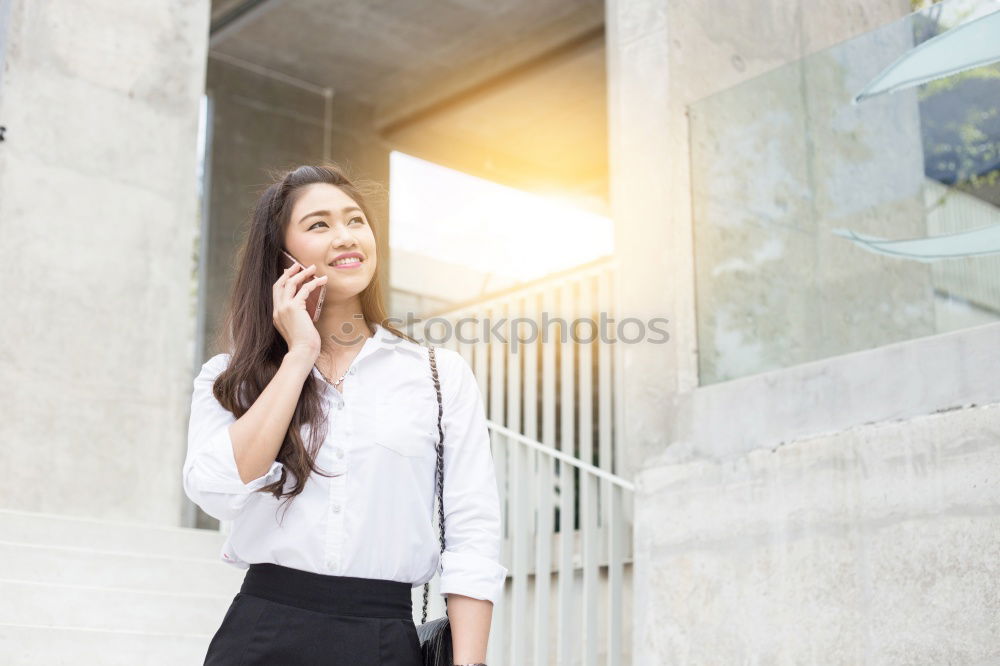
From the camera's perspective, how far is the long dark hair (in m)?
1.79

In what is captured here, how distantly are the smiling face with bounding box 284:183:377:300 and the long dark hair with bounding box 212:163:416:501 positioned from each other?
1.1 inches

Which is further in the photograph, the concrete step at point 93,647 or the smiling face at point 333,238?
the concrete step at point 93,647

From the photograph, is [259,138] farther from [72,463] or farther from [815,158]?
[815,158]

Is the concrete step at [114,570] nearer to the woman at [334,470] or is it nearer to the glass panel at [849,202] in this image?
the glass panel at [849,202]

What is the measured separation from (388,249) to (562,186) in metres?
2.27

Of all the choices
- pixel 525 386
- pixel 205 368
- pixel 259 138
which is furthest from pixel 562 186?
pixel 205 368

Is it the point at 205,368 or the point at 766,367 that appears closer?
the point at 205,368

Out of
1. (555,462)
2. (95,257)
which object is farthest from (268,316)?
(555,462)

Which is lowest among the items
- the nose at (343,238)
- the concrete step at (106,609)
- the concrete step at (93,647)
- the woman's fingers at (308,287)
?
the concrete step at (93,647)

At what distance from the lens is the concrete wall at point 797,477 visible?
3.43 meters

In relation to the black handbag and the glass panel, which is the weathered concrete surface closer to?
the glass panel

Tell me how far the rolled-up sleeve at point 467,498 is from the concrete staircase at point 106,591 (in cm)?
226

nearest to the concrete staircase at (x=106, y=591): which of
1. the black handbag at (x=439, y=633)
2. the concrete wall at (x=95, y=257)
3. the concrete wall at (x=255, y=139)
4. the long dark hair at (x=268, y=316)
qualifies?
the concrete wall at (x=95, y=257)

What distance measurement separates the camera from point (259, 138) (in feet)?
35.0
